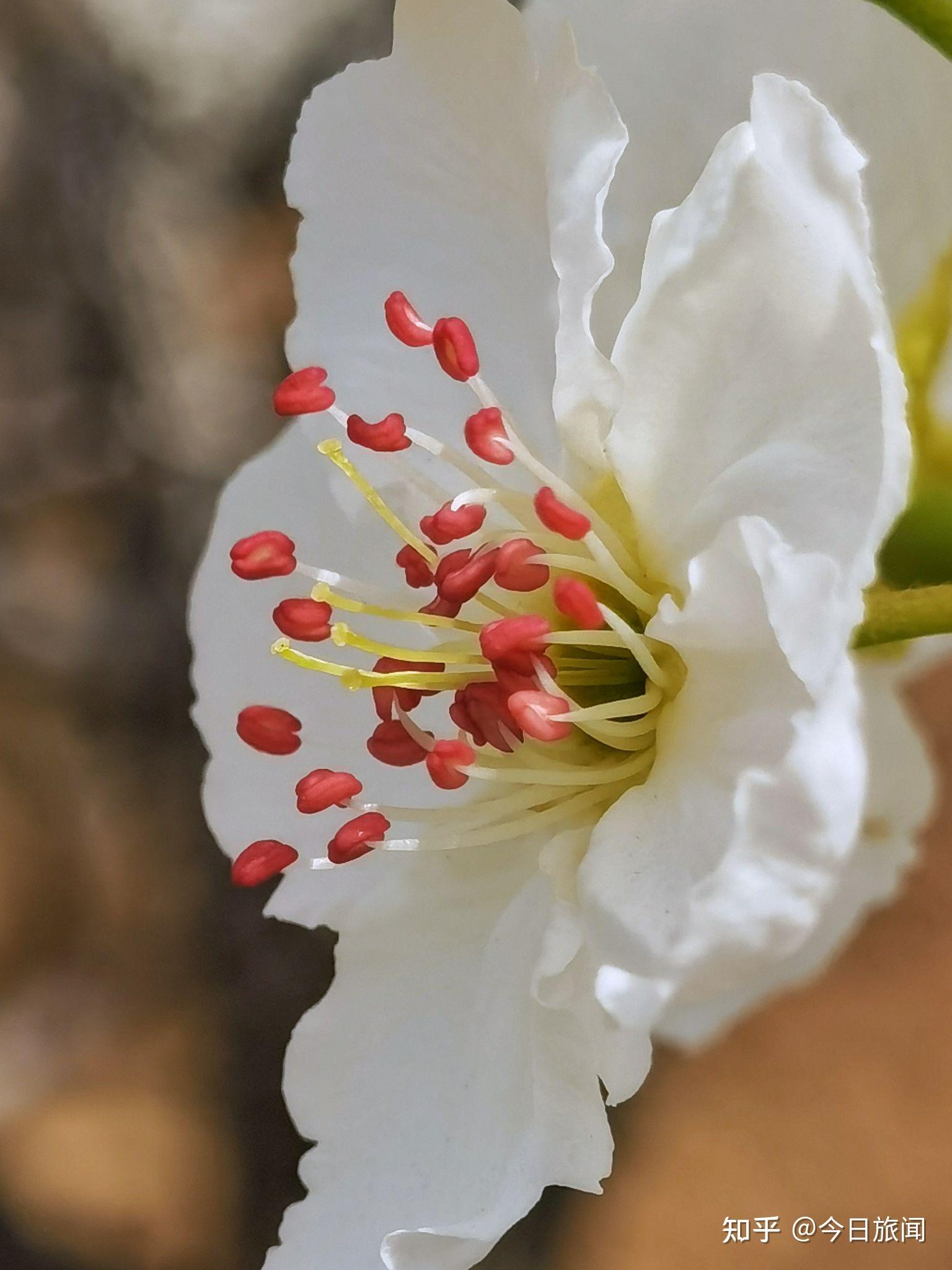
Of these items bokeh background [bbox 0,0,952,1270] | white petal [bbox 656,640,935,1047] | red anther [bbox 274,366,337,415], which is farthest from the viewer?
bokeh background [bbox 0,0,952,1270]

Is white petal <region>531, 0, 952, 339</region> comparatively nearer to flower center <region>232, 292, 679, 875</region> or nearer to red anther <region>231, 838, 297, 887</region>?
flower center <region>232, 292, 679, 875</region>

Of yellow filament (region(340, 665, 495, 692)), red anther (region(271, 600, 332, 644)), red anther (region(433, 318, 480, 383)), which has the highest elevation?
red anther (region(433, 318, 480, 383))

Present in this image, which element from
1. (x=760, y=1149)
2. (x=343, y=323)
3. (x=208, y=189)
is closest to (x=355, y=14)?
(x=208, y=189)

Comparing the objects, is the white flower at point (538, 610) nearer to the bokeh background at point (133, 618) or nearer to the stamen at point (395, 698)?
the stamen at point (395, 698)

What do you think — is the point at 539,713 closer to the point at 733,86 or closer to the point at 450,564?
the point at 450,564

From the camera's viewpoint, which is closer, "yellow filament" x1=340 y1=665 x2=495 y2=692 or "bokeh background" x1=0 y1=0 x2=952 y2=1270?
"yellow filament" x1=340 y1=665 x2=495 y2=692

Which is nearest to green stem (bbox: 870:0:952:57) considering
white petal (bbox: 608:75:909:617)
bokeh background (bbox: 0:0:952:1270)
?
white petal (bbox: 608:75:909:617)
